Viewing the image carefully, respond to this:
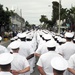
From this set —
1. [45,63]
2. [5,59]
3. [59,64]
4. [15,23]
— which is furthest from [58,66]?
[15,23]

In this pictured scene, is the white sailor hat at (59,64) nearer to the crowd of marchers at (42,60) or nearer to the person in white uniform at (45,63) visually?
the crowd of marchers at (42,60)

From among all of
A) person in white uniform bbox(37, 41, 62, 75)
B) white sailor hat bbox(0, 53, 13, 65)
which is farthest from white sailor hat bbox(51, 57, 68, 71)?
person in white uniform bbox(37, 41, 62, 75)

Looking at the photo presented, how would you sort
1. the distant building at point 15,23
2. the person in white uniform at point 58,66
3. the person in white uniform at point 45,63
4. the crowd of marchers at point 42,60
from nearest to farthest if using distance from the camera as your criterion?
the person in white uniform at point 58,66, the crowd of marchers at point 42,60, the person in white uniform at point 45,63, the distant building at point 15,23

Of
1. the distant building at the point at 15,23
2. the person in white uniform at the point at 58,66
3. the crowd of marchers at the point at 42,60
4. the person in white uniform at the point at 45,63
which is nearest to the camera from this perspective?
the person in white uniform at the point at 58,66

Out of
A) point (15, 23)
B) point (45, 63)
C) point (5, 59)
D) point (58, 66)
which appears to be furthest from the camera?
point (15, 23)

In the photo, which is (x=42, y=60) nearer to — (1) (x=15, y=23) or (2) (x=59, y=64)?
(2) (x=59, y=64)

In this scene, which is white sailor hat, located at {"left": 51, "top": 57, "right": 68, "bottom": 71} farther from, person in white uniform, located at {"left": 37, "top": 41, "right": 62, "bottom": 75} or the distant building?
the distant building

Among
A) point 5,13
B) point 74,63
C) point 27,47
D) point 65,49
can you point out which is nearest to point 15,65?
point 74,63

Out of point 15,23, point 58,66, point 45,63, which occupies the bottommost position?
point 15,23

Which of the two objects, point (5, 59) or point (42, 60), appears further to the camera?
point (42, 60)

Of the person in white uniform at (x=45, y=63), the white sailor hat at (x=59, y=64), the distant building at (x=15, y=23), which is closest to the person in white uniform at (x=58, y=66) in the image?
the white sailor hat at (x=59, y=64)

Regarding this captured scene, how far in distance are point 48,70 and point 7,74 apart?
2.10 metres

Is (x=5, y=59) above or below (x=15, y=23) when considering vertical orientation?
above

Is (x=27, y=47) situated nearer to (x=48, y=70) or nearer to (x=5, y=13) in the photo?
(x=48, y=70)
